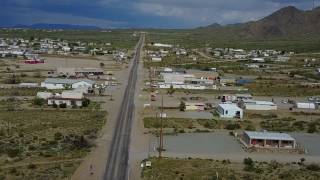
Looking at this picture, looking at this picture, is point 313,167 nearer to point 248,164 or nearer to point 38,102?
point 248,164

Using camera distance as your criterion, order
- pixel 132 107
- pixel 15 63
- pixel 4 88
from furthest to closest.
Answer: pixel 15 63, pixel 4 88, pixel 132 107

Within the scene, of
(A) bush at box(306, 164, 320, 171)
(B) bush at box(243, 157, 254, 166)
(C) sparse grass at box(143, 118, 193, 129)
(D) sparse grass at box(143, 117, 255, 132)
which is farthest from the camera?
(D) sparse grass at box(143, 117, 255, 132)

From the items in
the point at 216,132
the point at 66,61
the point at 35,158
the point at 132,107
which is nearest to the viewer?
the point at 35,158

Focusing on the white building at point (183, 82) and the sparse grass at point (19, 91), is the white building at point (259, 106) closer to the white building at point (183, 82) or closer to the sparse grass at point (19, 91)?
the white building at point (183, 82)

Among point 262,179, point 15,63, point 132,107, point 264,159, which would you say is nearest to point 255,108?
point 132,107

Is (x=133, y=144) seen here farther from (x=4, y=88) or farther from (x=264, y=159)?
(x=4, y=88)

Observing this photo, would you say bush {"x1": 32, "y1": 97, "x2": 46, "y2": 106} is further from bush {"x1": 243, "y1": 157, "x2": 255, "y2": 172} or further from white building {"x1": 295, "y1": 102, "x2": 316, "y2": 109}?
bush {"x1": 243, "y1": 157, "x2": 255, "y2": 172}

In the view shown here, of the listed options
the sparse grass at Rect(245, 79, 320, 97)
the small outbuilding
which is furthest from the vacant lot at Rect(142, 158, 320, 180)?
the sparse grass at Rect(245, 79, 320, 97)
